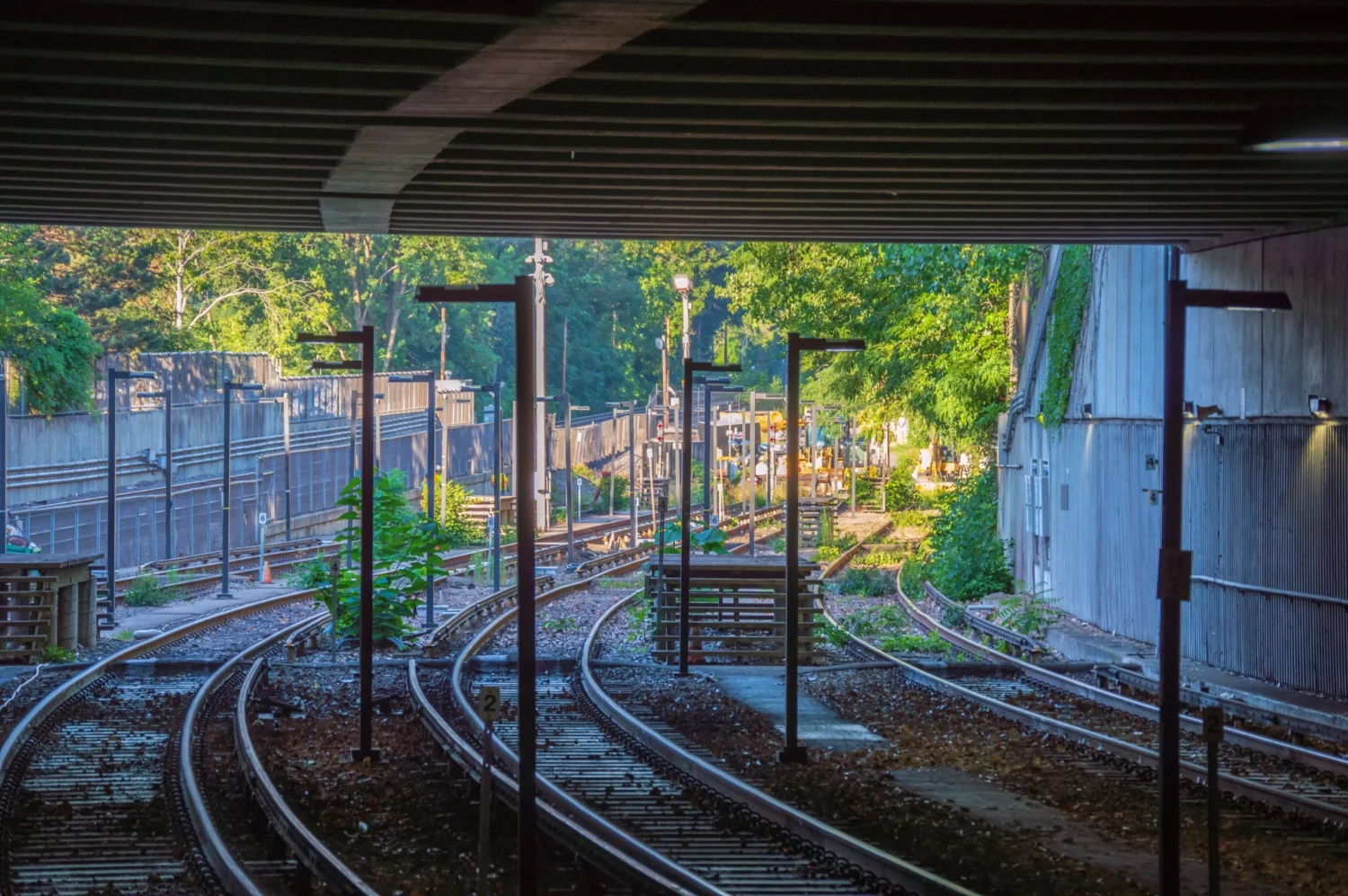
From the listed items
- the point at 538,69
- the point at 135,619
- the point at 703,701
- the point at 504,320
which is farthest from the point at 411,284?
the point at 538,69

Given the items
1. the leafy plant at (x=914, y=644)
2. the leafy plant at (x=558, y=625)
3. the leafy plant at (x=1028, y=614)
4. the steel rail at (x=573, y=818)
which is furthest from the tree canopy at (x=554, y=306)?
the steel rail at (x=573, y=818)

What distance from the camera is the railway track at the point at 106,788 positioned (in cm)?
1141

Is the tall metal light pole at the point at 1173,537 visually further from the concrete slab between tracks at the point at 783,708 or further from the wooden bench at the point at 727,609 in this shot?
the wooden bench at the point at 727,609

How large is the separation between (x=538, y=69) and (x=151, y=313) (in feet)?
187

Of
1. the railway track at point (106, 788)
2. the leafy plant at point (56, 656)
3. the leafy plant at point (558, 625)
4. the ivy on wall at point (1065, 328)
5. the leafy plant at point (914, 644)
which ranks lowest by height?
the leafy plant at point (558, 625)

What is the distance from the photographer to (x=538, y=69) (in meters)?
11.1

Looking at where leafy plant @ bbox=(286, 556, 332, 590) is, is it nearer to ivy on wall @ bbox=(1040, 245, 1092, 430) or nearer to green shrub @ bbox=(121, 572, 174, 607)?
green shrub @ bbox=(121, 572, 174, 607)

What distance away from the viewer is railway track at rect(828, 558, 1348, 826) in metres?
13.3

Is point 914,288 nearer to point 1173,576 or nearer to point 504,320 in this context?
point 1173,576

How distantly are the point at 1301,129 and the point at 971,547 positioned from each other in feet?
94.6

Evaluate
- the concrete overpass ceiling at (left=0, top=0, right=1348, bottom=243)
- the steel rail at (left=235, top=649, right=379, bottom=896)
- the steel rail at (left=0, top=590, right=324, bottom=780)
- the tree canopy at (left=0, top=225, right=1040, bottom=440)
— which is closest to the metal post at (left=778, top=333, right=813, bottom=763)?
the concrete overpass ceiling at (left=0, top=0, right=1348, bottom=243)

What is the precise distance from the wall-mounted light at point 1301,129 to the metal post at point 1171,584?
1.12 meters

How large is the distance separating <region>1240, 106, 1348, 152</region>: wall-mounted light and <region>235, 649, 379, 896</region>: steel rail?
22.4 feet

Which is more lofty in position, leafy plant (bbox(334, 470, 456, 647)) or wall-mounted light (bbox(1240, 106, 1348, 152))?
wall-mounted light (bbox(1240, 106, 1348, 152))
